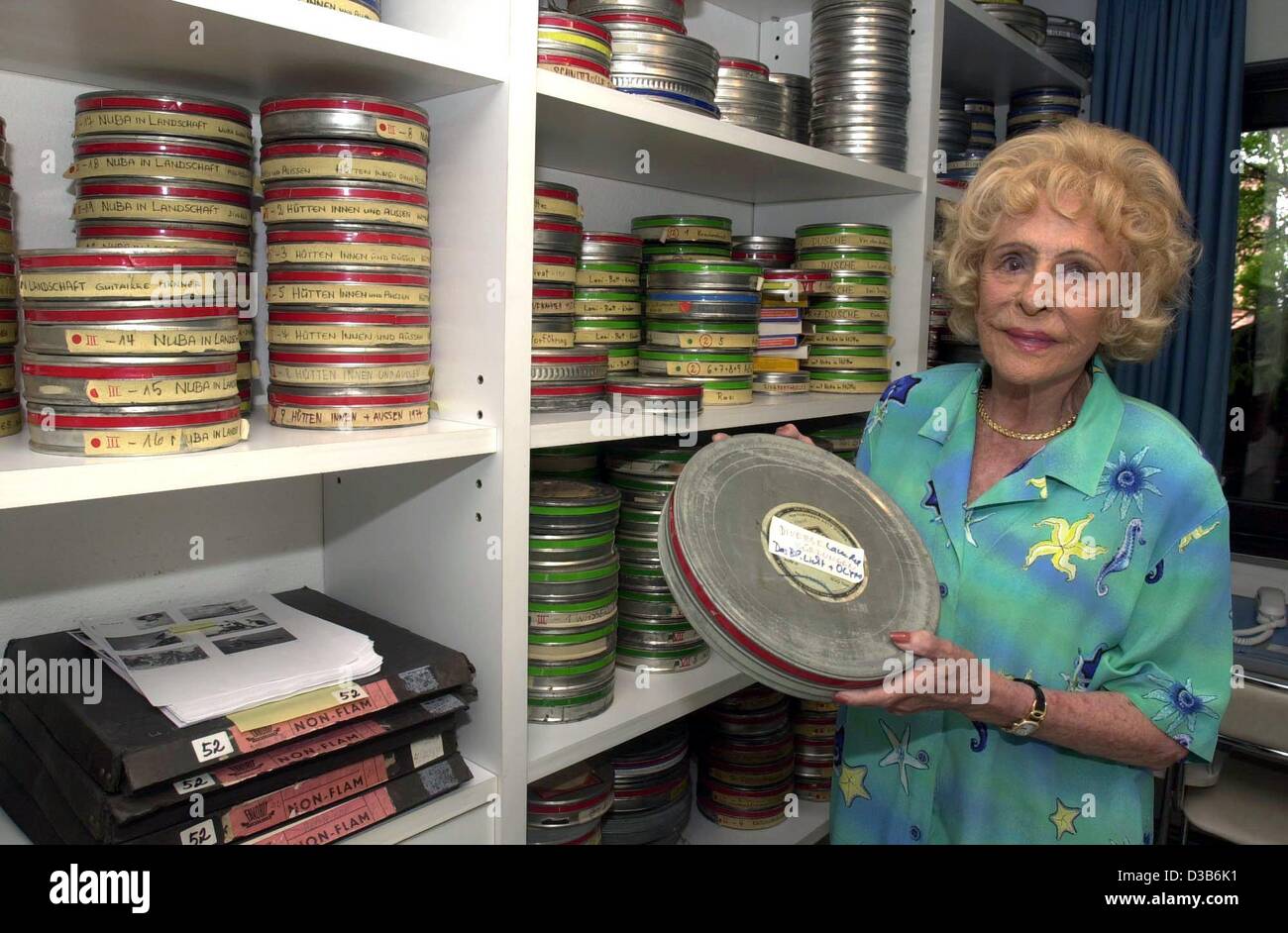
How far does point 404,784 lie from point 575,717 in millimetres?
364

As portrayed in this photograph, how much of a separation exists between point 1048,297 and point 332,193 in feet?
3.22

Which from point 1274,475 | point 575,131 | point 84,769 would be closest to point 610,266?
point 575,131

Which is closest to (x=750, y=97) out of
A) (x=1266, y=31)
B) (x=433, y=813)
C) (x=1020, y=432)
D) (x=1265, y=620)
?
(x=1020, y=432)

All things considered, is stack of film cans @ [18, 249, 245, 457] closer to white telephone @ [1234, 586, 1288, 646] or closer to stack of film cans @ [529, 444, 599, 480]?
stack of film cans @ [529, 444, 599, 480]

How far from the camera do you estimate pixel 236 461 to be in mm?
1036

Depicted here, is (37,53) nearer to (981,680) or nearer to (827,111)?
(981,680)

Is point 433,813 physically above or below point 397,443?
below

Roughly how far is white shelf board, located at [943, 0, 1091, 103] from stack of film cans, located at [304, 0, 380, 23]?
1.63 metres

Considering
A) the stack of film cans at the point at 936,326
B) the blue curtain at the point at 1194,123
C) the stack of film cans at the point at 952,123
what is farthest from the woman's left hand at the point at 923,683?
the blue curtain at the point at 1194,123

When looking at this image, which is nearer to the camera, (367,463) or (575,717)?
(367,463)

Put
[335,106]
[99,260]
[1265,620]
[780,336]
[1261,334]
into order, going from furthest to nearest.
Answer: [1261,334] < [1265,620] < [780,336] < [335,106] < [99,260]

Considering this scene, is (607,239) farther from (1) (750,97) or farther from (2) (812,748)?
(2) (812,748)

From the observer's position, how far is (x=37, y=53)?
118 cm

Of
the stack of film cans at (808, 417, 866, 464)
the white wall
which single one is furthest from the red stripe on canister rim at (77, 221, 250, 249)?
the white wall
